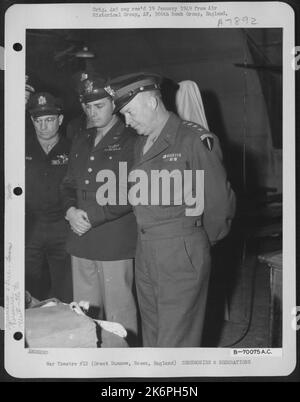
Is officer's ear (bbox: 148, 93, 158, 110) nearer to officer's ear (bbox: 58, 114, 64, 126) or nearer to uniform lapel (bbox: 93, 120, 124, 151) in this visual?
uniform lapel (bbox: 93, 120, 124, 151)

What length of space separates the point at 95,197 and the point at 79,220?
54 mm

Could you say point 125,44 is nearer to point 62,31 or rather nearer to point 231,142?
point 62,31

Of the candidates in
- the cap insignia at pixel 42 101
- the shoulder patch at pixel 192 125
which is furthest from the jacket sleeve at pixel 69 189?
→ the shoulder patch at pixel 192 125

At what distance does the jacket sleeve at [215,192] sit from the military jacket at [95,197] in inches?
5.1

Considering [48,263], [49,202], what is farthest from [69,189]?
[48,263]

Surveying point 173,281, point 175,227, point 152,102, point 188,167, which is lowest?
point 173,281

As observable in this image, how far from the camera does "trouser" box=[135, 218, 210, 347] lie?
968 millimetres

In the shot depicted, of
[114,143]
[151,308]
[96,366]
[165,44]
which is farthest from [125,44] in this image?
[96,366]

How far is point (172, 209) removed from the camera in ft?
Result: 3.20

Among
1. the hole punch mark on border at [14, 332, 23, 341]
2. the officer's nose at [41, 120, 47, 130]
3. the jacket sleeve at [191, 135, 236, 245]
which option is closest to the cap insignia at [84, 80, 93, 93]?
the officer's nose at [41, 120, 47, 130]

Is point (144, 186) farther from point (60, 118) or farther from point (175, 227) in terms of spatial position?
point (60, 118)

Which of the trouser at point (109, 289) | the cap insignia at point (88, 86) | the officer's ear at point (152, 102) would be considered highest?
the cap insignia at point (88, 86)

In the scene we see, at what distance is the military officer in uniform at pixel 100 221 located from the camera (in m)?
0.99

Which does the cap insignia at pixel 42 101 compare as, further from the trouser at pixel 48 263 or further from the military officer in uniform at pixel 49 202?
the trouser at pixel 48 263
